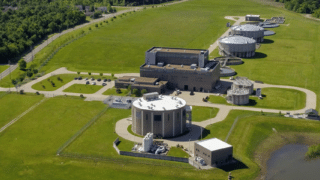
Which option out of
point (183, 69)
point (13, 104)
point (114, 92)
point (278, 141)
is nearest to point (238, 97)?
point (183, 69)

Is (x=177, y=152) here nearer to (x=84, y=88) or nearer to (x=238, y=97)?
(x=238, y=97)

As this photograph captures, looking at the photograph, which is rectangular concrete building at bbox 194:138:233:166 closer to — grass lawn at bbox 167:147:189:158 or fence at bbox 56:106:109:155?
grass lawn at bbox 167:147:189:158

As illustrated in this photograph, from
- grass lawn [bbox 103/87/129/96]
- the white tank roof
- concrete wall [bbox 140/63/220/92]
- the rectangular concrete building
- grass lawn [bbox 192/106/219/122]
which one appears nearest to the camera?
the rectangular concrete building

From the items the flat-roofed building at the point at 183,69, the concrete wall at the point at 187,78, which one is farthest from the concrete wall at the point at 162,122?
Result: the flat-roofed building at the point at 183,69

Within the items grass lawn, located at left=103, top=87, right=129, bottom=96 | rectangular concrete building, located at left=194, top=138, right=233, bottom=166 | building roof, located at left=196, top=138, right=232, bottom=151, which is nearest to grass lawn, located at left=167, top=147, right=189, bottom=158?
rectangular concrete building, located at left=194, top=138, right=233, bottom=166

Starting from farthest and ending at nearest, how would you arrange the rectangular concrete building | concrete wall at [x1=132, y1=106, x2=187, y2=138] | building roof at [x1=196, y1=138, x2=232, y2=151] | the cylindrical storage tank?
concrete wall at [x1=132, y1=106, x2=187, y2=138], the cylindrical storage tank, building roof at [x1=196, y1=138, x2=232, y2=151], the rectangular concrete building

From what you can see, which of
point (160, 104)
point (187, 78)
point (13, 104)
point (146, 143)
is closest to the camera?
point (146, 143)
